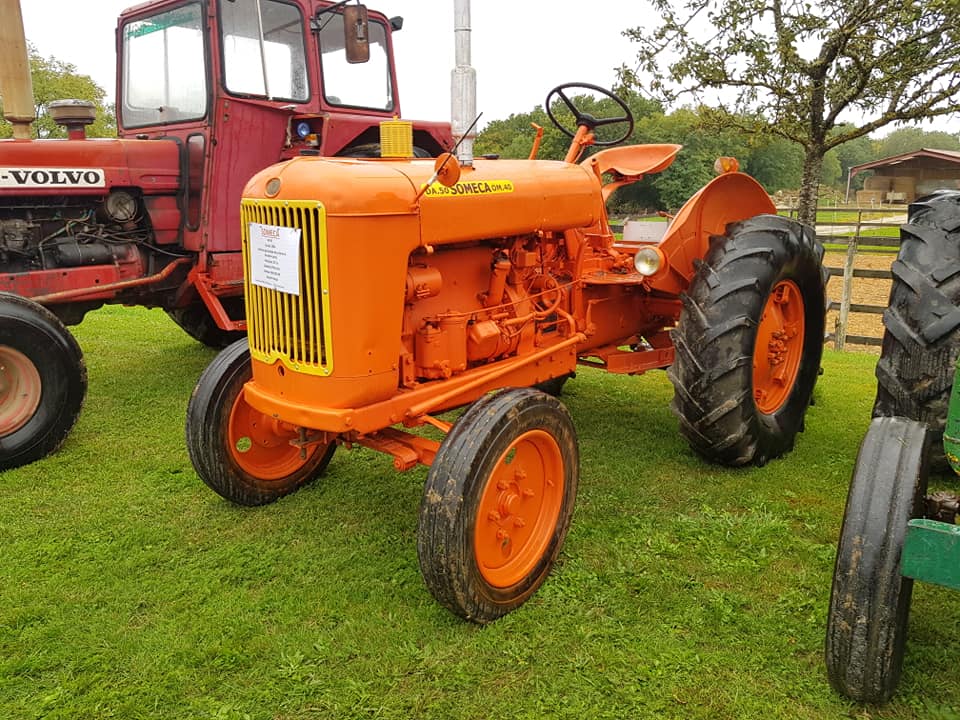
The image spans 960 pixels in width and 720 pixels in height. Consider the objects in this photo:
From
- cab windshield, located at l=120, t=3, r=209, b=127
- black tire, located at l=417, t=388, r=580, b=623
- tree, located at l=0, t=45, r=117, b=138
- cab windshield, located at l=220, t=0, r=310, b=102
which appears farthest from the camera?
tree, located at l=0, t=45, r=117, b=138

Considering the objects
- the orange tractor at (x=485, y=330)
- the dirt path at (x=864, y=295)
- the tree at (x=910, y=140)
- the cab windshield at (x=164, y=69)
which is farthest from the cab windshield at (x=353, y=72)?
the tree at (x=910, y=140)

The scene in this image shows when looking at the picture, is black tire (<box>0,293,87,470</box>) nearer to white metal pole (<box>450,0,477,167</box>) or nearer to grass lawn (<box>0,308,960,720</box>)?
grass lawn (<box>0,308,960,720</box>)

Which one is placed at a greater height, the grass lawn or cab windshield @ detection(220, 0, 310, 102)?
cab windshield @ detection(220, 0, 310, 102)

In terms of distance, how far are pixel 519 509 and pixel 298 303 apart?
3.63 feet

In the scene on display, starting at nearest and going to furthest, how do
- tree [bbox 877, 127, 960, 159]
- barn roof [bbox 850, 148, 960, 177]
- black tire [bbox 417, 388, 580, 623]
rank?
black tire [bbox 417, 388, 580, 623] → barn roof [bbox 850, 148, 960, 177] → tree [bbox 877, 127, 960, 159]

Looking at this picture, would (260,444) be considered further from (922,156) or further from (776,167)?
(922,156)

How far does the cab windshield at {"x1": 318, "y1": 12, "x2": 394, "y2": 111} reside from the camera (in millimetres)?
5539

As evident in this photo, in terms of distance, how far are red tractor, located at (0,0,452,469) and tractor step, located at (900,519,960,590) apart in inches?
164

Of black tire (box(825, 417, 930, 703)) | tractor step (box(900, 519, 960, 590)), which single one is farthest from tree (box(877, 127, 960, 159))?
tractor step (box(900, 519, 960, 590))

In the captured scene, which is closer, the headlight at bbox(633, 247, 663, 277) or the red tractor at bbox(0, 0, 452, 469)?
the headlight at bbox(633, 247, 663, 277)

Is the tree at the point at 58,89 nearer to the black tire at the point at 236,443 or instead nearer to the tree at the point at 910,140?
the black tire at the point at 236,443

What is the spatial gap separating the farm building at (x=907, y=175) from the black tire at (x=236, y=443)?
3378cm

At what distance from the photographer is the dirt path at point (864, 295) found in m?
10.1

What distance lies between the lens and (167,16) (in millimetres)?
5270
